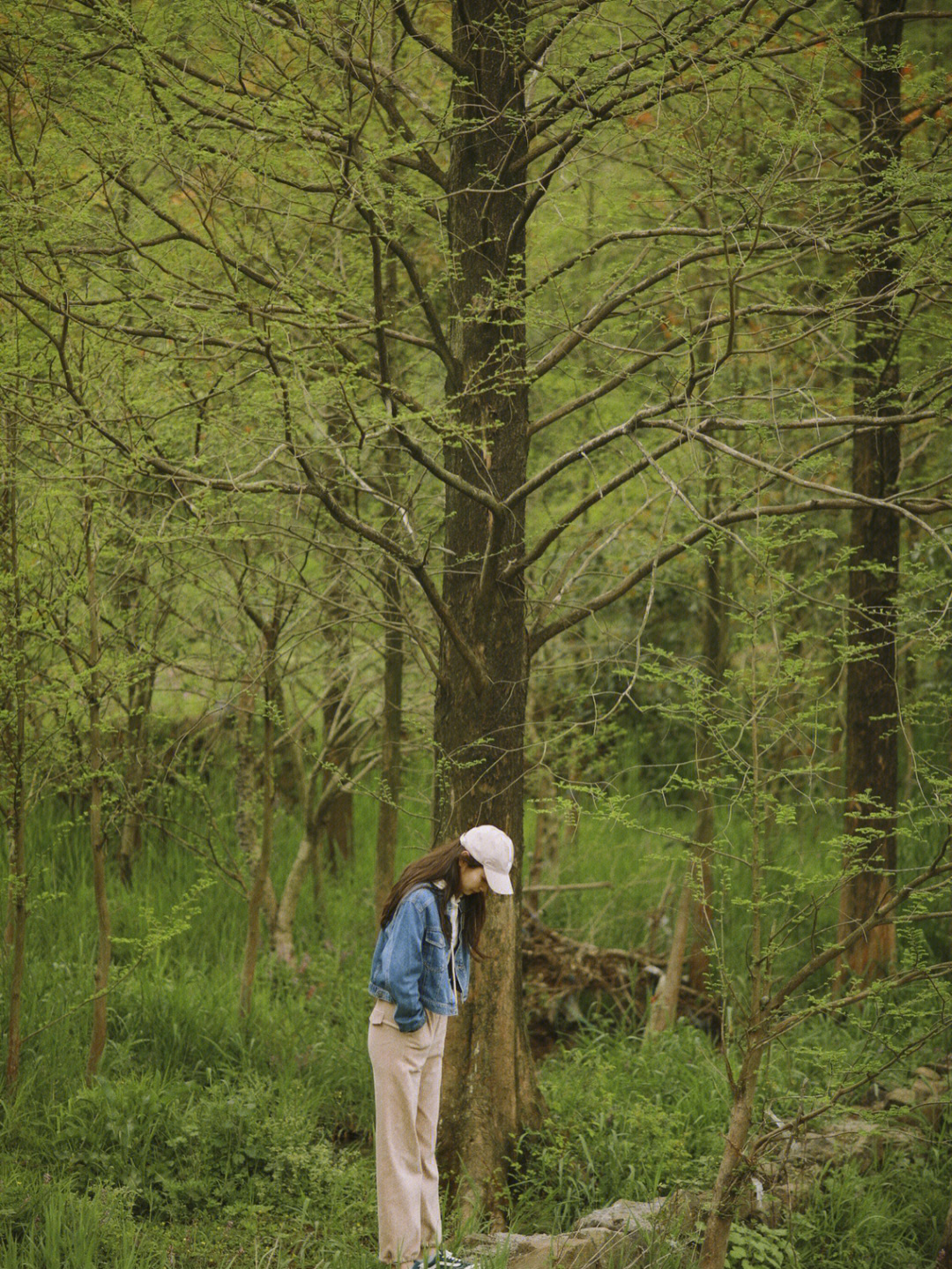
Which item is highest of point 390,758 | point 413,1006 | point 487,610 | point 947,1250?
point 487,610

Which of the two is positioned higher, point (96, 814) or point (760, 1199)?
point (96, 814)

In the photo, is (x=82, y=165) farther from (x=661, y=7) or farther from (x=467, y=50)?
(x=661, y=7)

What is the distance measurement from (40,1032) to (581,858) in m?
4.75

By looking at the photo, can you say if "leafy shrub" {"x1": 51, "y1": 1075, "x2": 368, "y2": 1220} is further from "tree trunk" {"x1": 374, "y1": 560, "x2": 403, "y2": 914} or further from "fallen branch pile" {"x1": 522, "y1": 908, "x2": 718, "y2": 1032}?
"fallen branch pile" {"x1": 522, "y1": 908, "x2": 718, "y2": 1032}

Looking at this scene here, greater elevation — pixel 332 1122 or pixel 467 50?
pixel 467 50

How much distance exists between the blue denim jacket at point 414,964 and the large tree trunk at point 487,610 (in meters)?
0.88

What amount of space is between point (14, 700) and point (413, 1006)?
7.56 feet

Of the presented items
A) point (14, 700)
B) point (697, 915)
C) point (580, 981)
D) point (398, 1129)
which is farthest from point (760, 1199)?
point (14, 700)

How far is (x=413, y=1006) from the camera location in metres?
3.67

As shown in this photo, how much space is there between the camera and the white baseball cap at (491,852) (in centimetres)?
377

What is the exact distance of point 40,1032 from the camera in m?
5.27

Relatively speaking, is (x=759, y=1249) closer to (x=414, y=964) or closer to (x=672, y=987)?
(x=414, y=964)

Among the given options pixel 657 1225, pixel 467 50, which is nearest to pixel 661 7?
pixel 467 50

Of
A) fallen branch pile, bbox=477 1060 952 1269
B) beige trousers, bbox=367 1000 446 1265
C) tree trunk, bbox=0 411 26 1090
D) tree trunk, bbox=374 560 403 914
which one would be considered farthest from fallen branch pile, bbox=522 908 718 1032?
tree trunk, bbox=0 411 26 1090
